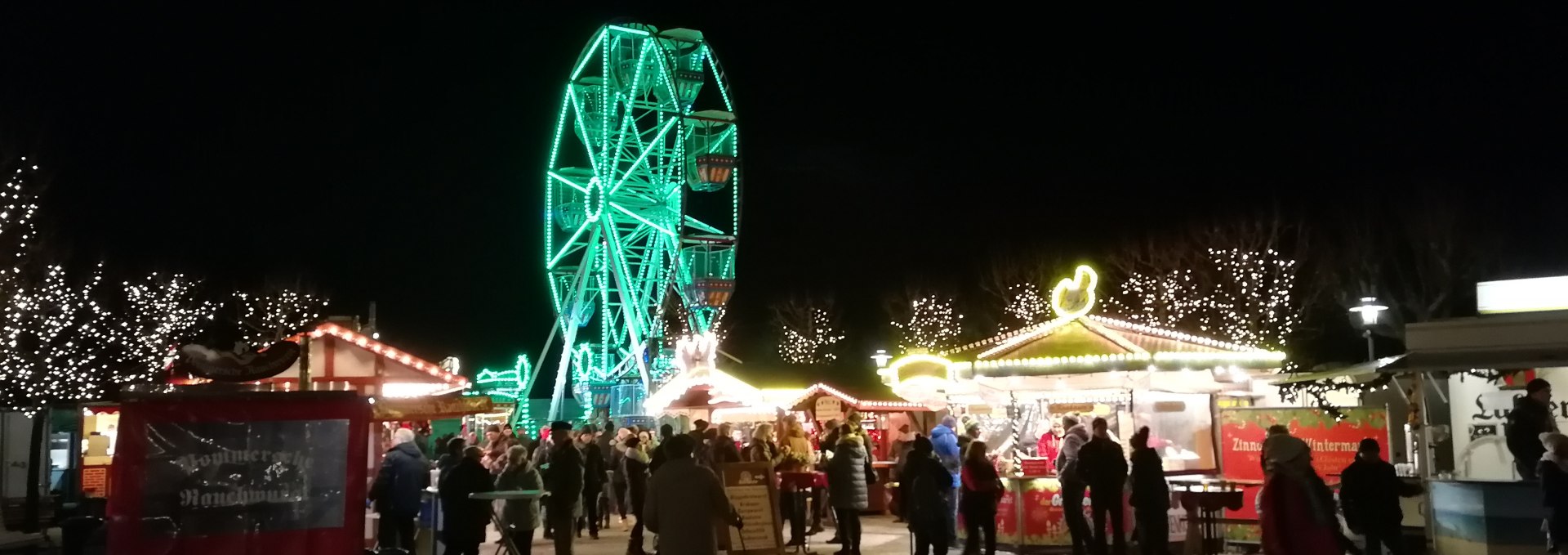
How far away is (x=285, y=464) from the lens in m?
7.55

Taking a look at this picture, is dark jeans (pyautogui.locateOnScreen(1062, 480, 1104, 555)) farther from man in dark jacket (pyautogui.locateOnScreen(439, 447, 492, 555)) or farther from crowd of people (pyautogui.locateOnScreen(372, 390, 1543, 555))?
man in dark jacket (pyautogui.locateOnScreen(439, 447, 492, 555))

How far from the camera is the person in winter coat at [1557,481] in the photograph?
9742mm

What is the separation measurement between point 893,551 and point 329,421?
7.66m

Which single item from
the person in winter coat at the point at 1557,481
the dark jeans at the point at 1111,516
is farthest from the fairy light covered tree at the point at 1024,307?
the person in winter coat at the point at 1557,481

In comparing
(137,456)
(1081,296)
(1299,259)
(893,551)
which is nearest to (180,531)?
(137,456)

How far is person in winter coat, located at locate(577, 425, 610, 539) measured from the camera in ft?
51.9

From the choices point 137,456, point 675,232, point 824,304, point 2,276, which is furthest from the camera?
point 824,304

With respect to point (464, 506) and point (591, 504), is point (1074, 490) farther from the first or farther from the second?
point (591, 504)

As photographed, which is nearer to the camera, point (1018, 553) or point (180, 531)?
point (180, 531)

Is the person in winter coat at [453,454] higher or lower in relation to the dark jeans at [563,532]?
higher

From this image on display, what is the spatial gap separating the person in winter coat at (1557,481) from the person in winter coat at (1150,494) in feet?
9.52

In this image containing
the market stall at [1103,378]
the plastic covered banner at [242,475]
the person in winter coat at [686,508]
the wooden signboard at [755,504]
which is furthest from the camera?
the market stall at [1103,378]

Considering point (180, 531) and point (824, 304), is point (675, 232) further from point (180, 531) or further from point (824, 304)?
point (180, 531)

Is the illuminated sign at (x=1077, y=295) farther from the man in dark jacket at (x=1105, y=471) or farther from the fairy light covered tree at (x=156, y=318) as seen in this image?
the fairy light covered tree at (x=156, y=318)
